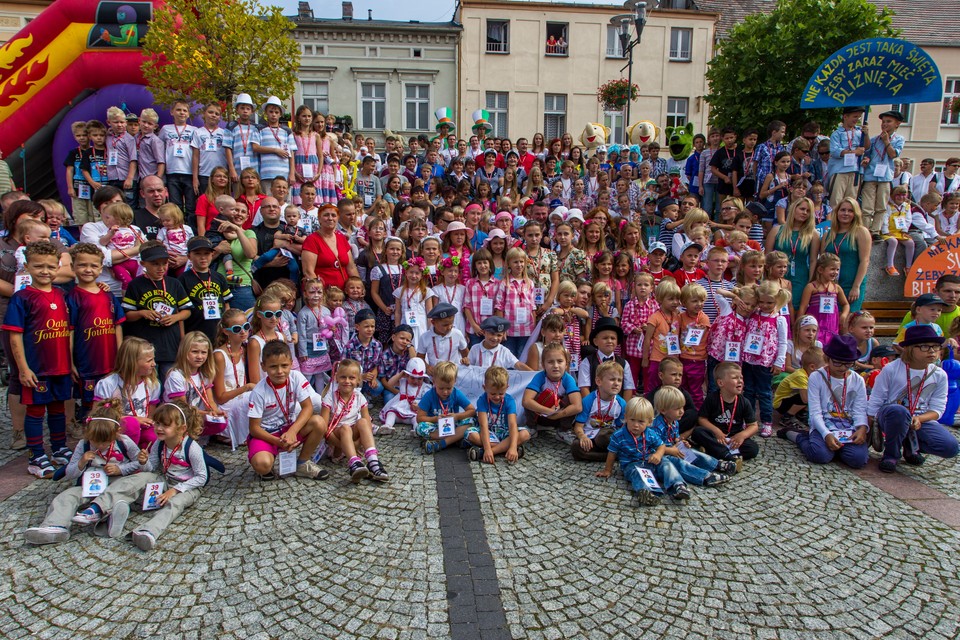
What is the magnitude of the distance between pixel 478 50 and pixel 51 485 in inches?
1036

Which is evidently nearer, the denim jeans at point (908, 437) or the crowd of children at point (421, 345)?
the crowd of children at point (421, 345)

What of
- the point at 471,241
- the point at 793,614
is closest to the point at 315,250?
the point at 471,241

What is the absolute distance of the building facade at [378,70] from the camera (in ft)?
85.1

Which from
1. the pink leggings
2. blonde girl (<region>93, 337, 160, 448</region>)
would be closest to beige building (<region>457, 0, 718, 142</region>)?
blonde girl (<region>93, 337, 160, 448</region>)

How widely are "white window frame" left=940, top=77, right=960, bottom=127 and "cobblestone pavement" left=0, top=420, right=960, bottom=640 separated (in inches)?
1205

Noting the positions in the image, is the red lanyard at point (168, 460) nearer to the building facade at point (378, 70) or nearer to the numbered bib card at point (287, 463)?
the numbered bib card at point (287, 463)

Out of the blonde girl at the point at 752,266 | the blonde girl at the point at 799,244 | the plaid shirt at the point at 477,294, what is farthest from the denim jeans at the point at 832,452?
the plaid shirt at the point at 477,294

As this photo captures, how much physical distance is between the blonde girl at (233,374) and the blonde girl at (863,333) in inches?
245

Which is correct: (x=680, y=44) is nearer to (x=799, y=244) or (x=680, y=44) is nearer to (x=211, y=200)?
(x=799, y=244)

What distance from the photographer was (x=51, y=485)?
175 inches

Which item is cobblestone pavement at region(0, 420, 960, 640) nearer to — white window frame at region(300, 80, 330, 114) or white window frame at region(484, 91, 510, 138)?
white window frame at region(484, 91, 510, 138)

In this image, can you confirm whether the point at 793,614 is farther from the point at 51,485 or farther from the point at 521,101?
the point at 521,101

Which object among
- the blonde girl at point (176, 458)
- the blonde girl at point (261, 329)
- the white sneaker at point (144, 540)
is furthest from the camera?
the blonde girl at point (261, 329)

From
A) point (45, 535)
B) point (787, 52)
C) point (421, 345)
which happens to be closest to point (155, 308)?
point (45, 535)
